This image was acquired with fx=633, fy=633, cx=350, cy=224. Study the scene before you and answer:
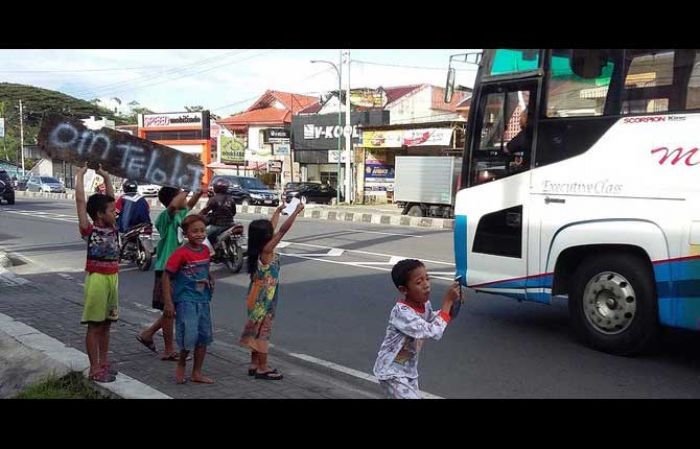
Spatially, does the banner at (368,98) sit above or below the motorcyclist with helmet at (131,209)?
above

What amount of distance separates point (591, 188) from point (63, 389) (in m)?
4.73

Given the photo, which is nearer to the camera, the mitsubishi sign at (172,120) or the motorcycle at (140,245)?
the motorcycle at (140,245)

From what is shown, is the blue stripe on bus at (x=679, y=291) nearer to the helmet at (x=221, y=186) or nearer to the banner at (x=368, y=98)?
the helmet at (x=221, y=186)

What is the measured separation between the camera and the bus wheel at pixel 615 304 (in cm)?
558

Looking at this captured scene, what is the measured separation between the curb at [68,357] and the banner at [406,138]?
2587cm

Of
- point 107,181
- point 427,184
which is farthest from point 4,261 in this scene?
point 427,184

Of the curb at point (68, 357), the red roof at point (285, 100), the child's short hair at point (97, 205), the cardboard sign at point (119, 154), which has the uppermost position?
the red roof at point (285, 100)

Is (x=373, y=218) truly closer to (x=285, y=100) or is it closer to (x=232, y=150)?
(x=232, y=150)

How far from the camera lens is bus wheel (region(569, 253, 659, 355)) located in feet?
18.3

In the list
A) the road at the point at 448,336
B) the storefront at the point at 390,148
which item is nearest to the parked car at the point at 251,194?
the storefront at the point at 390,148

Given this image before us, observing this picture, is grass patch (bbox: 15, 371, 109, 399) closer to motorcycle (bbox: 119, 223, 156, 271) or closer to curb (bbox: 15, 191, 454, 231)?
motorcycle (bbox: 119, 223, 156, 271)

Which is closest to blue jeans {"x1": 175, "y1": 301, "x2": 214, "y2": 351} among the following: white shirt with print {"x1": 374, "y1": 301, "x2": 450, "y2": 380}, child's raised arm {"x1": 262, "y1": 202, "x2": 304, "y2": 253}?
child's raised arm {"x1": 262, "y1": 202, "x2": 304, "y2": 253}

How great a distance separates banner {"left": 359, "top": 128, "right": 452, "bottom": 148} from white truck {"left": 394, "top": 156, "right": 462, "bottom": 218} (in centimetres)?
629

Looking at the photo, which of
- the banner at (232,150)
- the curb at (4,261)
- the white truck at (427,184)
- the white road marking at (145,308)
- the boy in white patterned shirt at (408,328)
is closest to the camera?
the boy in white patterned shirt at (408,328)
